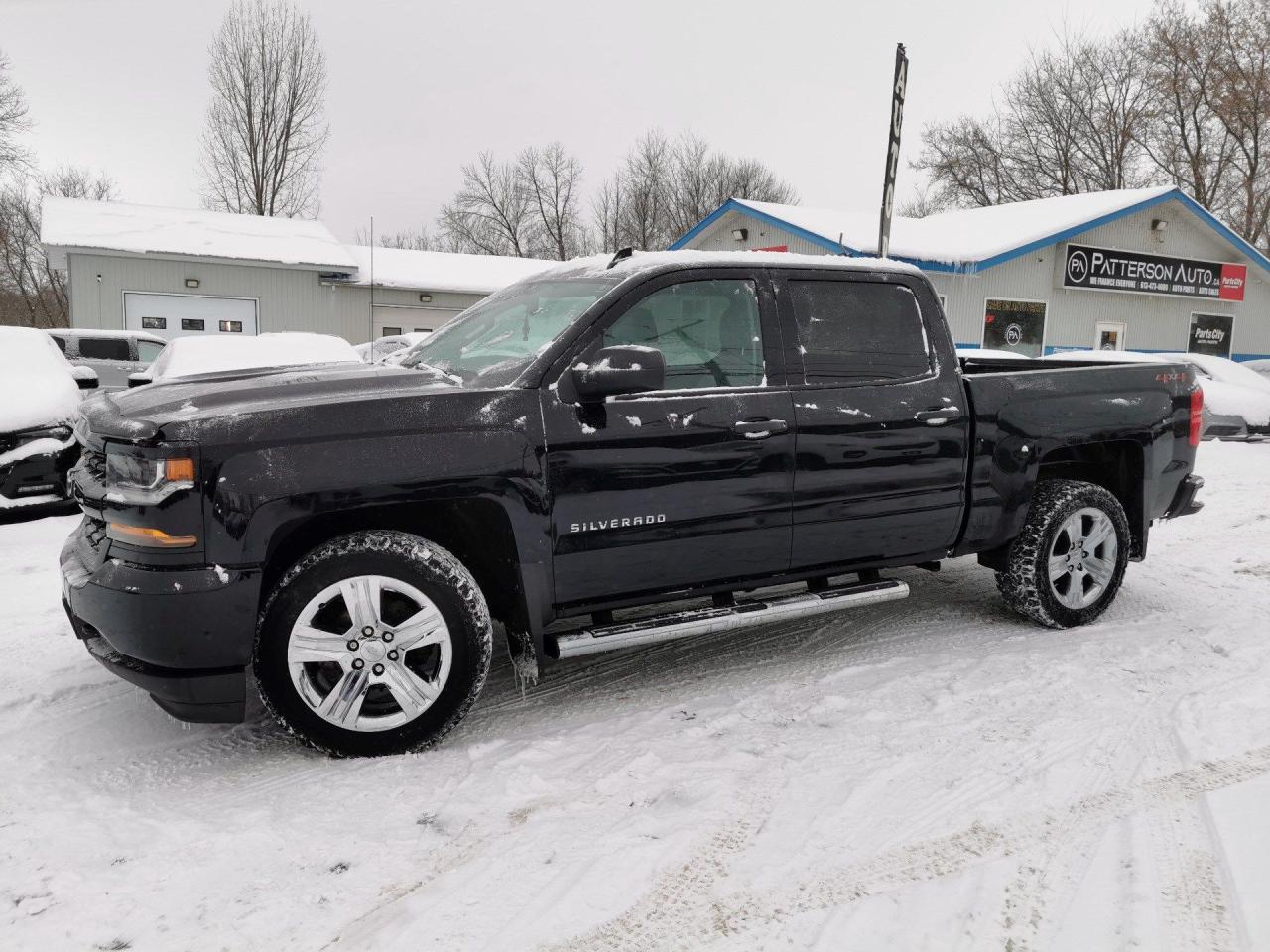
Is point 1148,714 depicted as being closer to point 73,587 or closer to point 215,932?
point 215,932

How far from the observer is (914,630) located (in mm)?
4863

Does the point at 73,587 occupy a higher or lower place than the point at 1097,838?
higher

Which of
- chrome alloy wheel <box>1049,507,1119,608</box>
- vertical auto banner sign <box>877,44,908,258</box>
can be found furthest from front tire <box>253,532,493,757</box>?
vertical auto banner sign <box>877,44,908,258</box>

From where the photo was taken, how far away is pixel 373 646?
322 centimetres

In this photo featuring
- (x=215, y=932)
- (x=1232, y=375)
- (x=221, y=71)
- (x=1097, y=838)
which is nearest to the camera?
(x=215, y=932)

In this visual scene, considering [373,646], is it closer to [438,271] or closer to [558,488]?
[558,488]

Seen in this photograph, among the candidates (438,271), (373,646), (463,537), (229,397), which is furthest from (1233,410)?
(438,271)

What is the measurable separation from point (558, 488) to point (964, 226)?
22907 mm

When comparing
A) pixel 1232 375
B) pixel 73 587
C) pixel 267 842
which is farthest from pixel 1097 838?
pixel 1232 375

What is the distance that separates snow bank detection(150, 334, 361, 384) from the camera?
8898mm

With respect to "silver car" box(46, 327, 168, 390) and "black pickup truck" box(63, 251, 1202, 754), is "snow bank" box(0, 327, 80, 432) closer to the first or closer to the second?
"black pickup truck" box(63, 251, 1202, 754)

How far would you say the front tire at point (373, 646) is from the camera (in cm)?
314

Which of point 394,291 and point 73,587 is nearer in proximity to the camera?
Answer: point 73,587

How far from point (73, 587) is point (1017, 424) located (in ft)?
13.2
